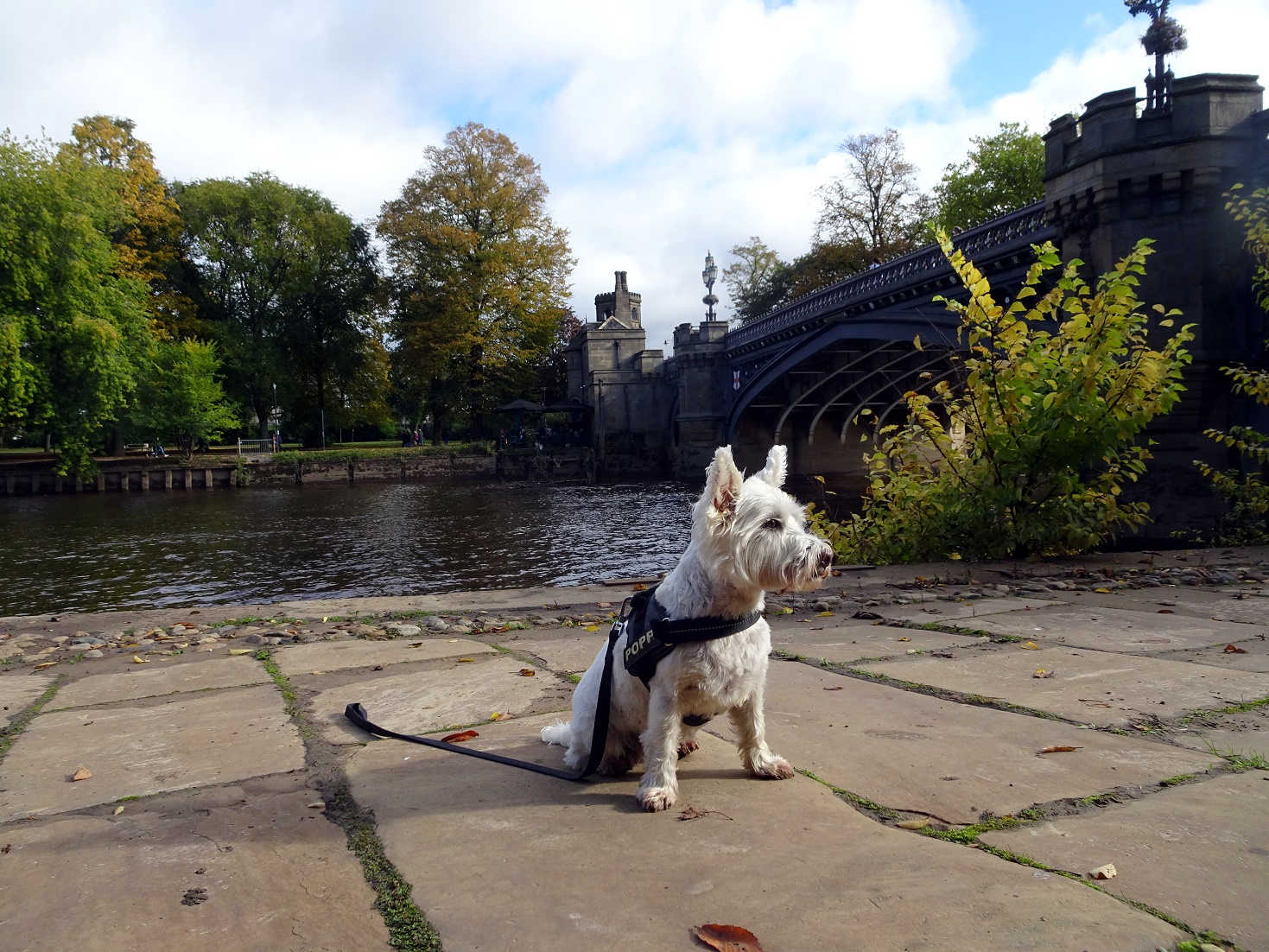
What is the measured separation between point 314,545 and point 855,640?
17.3m

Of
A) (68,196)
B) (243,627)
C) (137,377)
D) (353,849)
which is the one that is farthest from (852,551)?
(137,377)

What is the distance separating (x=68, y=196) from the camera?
101 feet

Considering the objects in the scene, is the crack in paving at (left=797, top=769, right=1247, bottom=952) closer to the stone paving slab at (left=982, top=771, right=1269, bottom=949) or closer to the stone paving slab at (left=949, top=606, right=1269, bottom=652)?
the stone paving slab at (left=982, top=771, right=1269, bottom=949)

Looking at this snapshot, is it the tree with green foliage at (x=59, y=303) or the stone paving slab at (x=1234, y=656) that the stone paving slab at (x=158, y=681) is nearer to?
the stone paving slab at (x=1234, y=656)

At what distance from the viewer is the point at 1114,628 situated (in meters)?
4.43

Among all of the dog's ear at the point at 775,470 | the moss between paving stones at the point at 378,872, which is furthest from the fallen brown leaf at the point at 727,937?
the dog's ear at the point at 775,470

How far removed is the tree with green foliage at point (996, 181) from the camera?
38.7 metres

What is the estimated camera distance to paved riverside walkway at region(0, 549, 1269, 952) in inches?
65.0

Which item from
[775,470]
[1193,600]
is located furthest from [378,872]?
[1193,600]

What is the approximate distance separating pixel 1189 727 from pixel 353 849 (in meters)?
2.52

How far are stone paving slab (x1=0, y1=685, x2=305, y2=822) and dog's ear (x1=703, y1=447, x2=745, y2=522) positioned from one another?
1537 mm

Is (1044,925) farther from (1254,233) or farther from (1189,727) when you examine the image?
(1254,233)

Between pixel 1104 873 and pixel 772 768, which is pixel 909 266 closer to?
pixel 772 768

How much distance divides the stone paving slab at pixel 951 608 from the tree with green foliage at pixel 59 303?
31852mm
